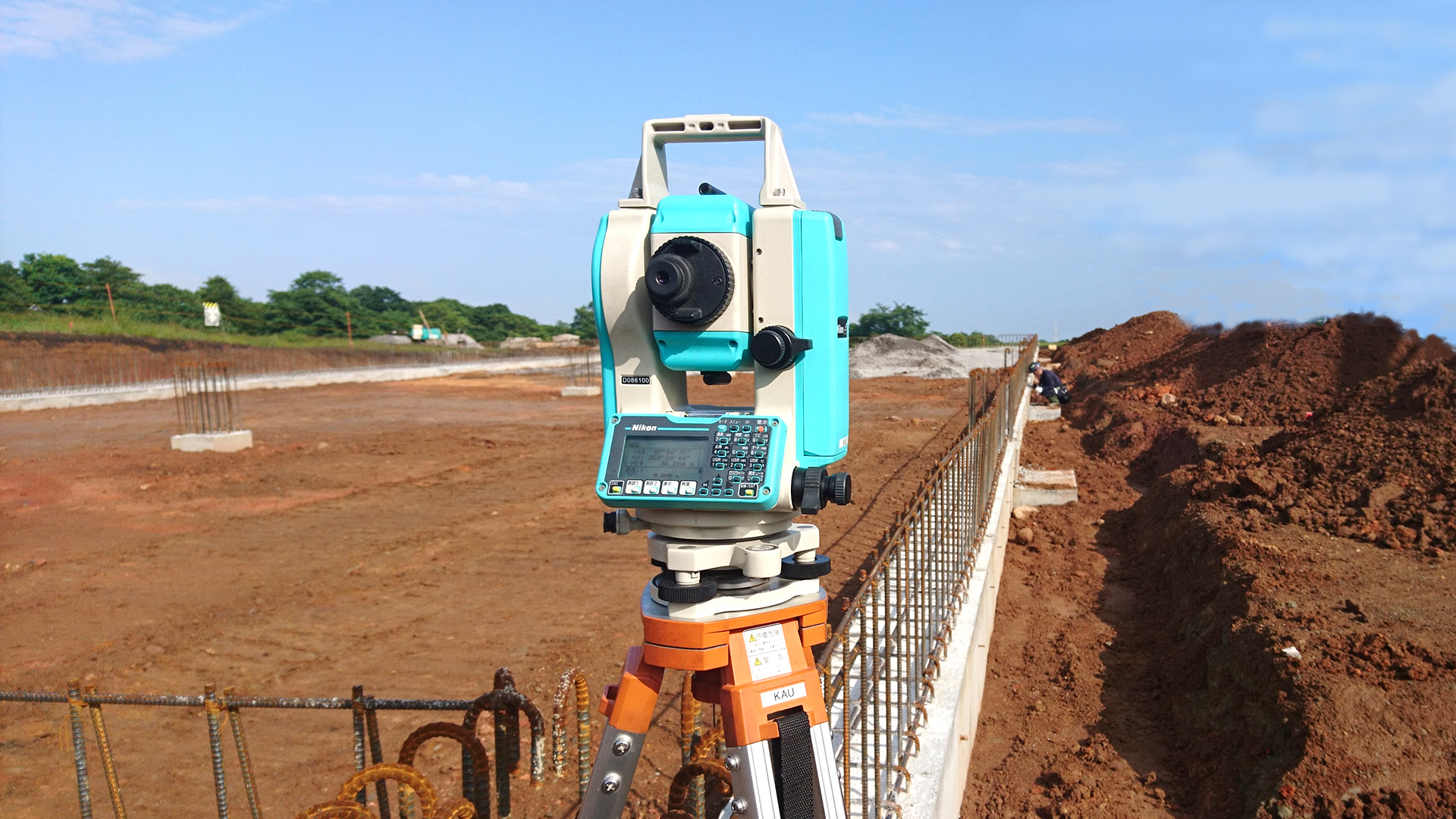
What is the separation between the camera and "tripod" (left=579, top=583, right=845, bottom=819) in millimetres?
1887

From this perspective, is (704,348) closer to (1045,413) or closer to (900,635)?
(900,635)

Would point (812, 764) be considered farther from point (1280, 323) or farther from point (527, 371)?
point (527, 371)

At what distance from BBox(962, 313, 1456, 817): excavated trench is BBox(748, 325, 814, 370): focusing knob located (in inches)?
129

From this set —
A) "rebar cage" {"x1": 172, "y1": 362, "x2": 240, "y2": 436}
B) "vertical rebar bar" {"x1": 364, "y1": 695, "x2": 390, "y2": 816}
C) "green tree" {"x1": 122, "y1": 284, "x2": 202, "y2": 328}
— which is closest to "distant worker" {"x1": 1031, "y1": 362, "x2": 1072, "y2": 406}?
"rebar cage" {"x1": 172, "y1": 362, "x2": 240, "y2": 436}

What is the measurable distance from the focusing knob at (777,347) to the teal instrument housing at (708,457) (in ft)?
0.40

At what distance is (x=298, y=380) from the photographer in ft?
103

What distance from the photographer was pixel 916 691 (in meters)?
3.90

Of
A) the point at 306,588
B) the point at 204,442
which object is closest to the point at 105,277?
the point at 204,442

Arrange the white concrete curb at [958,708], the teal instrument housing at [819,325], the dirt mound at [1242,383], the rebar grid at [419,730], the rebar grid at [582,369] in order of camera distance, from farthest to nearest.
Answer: the rebar grid at [582,369] → the dirt mound at [1242,383] → the white concrete curb at [958,708] → the rebar grid at [419,730] → the teal instrument housing at [819,325]

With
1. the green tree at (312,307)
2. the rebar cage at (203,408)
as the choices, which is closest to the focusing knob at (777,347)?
the rebar cage at (203,408)

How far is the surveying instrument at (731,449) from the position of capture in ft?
6.13

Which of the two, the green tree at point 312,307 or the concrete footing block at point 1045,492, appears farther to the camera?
the green tree at point 312,307

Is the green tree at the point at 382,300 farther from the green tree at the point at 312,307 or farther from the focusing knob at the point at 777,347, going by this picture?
the focusing knob at the point at 777,347

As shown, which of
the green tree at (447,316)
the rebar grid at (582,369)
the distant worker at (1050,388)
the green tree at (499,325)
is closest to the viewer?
the distant worker at (1050,388)
